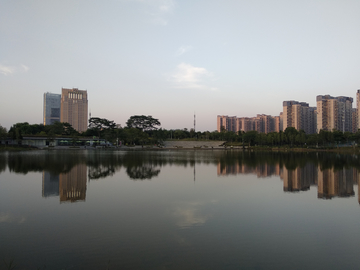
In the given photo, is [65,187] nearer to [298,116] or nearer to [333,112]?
[333,112]

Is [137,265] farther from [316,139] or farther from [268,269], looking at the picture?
[316,139]

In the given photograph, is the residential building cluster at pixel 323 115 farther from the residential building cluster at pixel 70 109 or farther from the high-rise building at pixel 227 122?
the residential building cluster at pixel 70 109

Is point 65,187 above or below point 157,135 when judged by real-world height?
below

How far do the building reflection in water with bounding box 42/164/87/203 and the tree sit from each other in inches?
2784

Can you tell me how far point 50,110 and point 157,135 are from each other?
110971 mm

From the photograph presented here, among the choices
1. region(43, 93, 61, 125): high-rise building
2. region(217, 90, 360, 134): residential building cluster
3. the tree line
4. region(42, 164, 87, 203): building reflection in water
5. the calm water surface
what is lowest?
the calm water surface

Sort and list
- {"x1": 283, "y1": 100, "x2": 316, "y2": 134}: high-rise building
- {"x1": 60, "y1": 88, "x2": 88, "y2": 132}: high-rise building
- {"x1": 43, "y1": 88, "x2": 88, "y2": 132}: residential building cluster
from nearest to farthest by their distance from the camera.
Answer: {"x1": 283, "y1": 100, "x2": 316, "y2": 134}: high-rise building, {"x1": 60, "y1": 88, "x2": 88, "y2": 132}: high-rise building, {"x1": 43, "y1": 88, "x2": 88, "y2": 132}: residential building cluster

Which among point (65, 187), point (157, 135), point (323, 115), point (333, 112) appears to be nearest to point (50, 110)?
point (157, 135)

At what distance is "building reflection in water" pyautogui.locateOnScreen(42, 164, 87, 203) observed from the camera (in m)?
9.44

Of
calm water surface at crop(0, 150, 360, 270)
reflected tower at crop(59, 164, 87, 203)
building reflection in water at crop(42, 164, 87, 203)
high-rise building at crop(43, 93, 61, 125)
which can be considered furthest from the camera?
high-rise building at crop(43, 93, 61, 125)

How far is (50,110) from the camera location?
15388cm

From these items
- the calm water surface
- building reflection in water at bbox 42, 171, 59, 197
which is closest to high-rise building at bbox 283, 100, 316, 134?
the calm water surface

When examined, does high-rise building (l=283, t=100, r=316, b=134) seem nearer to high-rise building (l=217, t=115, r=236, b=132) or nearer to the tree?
high-rise building (l=217, t=115, r=236, b=132)

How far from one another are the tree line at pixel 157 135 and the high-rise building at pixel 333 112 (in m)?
27.7
